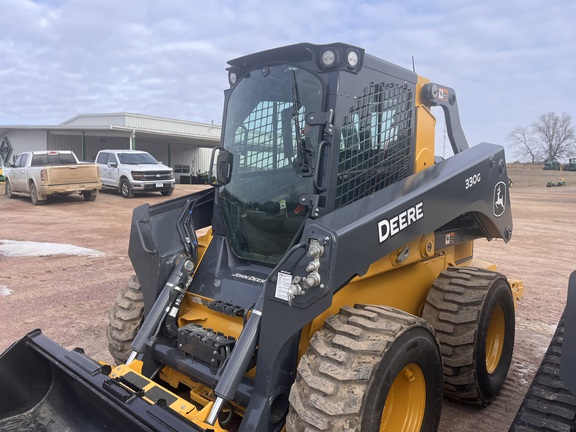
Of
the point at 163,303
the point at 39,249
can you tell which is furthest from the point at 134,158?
the point at 163,303

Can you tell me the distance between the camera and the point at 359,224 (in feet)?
8.66

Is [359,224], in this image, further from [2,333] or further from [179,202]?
[2,333]

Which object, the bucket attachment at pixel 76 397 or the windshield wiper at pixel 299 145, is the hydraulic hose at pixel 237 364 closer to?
the bucket attachment at pixel 76 397

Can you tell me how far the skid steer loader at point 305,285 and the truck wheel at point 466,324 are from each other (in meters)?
0.01

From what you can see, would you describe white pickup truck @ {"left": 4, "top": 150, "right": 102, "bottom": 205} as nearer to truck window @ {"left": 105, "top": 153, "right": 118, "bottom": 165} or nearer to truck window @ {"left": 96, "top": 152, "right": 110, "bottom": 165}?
truck window @ {"left": 105, "top": 153, "right": 118, "bottom": 165}

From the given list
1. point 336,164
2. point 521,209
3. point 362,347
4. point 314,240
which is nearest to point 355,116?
point 336,164

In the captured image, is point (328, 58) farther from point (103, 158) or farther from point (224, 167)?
point (103, 158)

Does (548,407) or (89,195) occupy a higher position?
(89,195)

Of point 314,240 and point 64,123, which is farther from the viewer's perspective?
point 64,123

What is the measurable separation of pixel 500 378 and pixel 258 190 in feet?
8.35

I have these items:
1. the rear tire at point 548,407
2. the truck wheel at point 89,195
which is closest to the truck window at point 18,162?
the truck wheel at point 89,195

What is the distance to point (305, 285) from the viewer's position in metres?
2.39

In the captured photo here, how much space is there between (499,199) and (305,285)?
8.28 feet

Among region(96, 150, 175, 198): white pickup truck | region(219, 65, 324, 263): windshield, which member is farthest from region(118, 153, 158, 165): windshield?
region(219, 65, 324, 263): windshield
